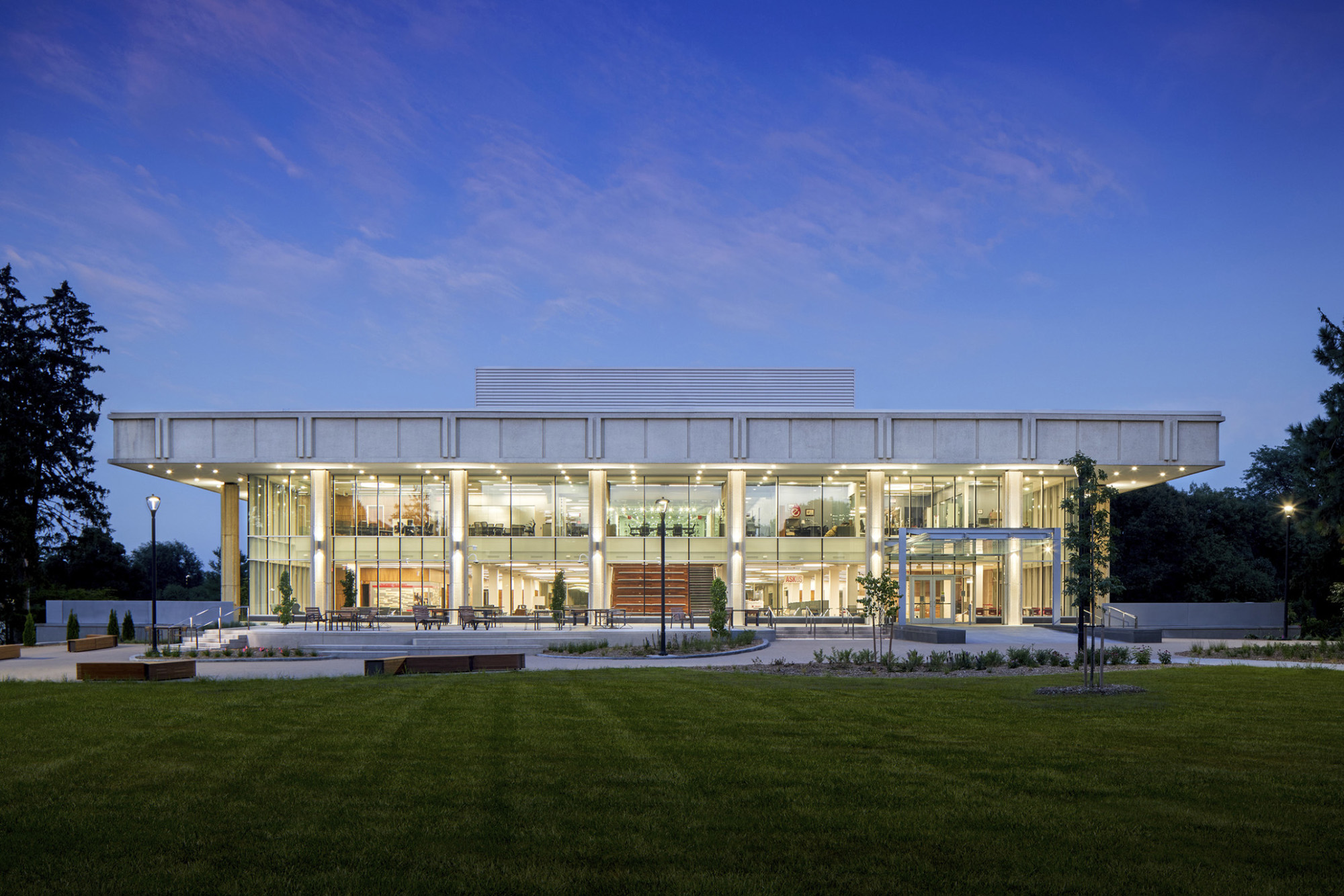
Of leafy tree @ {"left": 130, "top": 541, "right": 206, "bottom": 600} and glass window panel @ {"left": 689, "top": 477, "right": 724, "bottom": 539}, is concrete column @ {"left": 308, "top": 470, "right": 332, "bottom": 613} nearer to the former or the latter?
glass window panel @ {"left": 689, "top": 477, "right": 724, "bottom": 539}

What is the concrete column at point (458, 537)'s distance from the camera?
137 ft

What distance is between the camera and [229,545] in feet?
152

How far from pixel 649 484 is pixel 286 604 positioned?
16512 mm

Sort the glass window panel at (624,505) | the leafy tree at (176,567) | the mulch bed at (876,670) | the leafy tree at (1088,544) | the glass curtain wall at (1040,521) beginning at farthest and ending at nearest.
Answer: the leafy tree at (176,567), the glass window panel at (624,505), the glass curtain wall at (1040,521), the mulch bed at (876,670), the leafy tree at (1088,544)

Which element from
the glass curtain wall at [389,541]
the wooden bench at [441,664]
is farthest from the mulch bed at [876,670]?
the glass curtain wall at [389,541]

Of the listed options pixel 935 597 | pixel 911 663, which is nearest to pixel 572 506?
pixel 935 597

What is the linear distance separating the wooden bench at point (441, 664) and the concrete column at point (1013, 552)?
25.2 meters

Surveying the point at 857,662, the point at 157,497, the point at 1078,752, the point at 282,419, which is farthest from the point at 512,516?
the point at 1078,752

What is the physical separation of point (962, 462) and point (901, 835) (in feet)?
115

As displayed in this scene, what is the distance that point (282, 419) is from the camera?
40.4 metres

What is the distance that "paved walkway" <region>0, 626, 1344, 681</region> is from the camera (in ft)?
72.2

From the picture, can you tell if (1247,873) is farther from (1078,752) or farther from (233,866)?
(233,866)

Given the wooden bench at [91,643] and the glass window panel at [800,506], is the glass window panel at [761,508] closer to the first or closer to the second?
the glass window panel at [800,506]

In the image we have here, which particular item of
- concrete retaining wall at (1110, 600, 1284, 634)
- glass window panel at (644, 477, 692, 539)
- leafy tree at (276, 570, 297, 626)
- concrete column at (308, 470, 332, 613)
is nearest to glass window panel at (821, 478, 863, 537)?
glass window panel at (644, 477, 692, 539)
